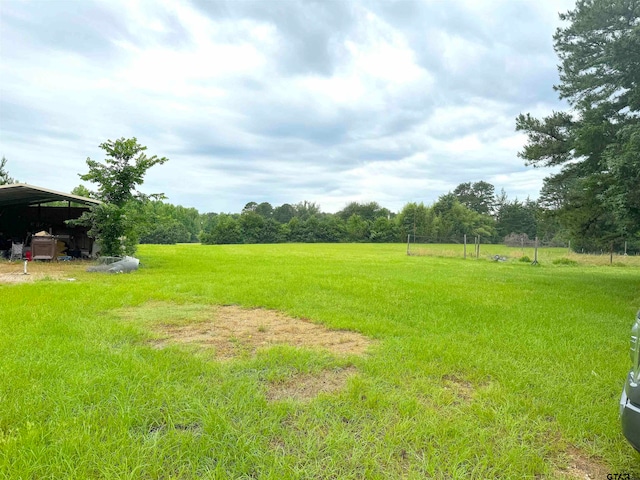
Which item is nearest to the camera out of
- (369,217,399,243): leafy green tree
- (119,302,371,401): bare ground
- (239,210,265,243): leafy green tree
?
(119,302,371,401): bare ground

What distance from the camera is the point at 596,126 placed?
22.8ft

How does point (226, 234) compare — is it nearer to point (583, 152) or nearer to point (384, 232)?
point (384, 232)

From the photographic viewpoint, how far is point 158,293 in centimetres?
651

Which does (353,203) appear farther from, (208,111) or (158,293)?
(158,293)

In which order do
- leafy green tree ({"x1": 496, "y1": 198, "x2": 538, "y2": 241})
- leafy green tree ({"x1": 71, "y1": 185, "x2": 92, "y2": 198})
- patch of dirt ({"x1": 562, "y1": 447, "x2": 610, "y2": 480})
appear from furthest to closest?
leafy green tree ({"x1": 496, "y1": 198, "x2": 538, "y2": 241})
leafy green tree ({"x1": 71, "y1": 185, "x2": 92, "y2": 198})
patch of dirt ({"x1": 562, "y1": 447, "x2": 610, "y2": 480})

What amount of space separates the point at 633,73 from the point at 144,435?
30.1 ft

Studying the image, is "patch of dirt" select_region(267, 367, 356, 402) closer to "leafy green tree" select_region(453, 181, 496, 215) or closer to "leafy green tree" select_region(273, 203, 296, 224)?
"leafy green tree" select_region(273, 203, 296, 224)

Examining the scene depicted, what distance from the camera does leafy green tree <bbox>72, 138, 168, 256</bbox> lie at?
10922 mm

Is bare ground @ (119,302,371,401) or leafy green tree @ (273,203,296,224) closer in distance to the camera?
bare ground @ (119,302,371,401)

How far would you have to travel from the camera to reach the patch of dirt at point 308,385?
2.54m

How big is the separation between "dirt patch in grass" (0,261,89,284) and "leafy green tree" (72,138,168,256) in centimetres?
120

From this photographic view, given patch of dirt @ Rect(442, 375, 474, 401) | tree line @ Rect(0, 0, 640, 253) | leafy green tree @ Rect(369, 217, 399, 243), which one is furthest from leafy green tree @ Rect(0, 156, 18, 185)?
leafy green tree @ Rect(369, 217, 399, 243)

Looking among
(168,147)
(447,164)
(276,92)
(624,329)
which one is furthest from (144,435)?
(447,164)

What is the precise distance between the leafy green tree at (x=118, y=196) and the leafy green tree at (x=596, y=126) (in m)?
11.6
